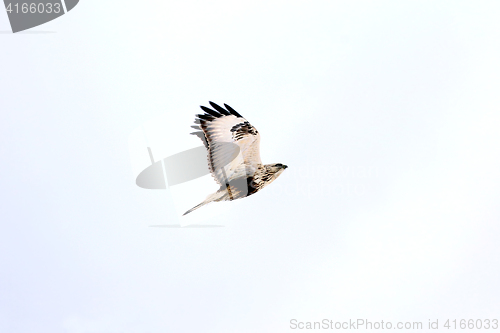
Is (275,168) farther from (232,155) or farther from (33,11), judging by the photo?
(33,11)

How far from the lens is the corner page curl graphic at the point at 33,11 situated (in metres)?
13.5

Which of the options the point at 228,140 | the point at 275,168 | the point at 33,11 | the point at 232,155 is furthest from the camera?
the point at 33,11

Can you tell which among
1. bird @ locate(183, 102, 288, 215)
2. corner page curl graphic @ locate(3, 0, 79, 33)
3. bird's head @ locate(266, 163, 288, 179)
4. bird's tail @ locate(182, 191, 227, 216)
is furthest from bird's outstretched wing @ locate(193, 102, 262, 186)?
corner page curl graphic @ locate(3, 0, 79, 33)

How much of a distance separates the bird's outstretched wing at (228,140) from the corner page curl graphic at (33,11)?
6219 millimetres

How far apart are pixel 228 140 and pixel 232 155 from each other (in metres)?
0.54

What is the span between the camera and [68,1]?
45.2ft

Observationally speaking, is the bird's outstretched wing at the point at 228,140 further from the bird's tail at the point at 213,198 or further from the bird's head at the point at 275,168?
the bird's tail at the point at 213,198

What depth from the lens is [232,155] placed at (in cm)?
1282

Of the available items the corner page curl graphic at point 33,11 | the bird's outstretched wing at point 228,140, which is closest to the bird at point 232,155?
the bird's outstretched wing at point 228,140

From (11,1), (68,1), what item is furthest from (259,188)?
(11,1)

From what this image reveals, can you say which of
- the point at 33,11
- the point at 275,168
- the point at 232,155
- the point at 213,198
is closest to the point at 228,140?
the point at 232,155

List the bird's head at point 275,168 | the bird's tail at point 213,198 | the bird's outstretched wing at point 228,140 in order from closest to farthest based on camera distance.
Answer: the bird's outstretched wing at point 228,140 < the bird's tail at point 213,198 < the bird's head at point 275,168

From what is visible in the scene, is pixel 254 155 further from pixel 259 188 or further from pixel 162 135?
pixel 162 135

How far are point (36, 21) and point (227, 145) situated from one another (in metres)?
7.97
